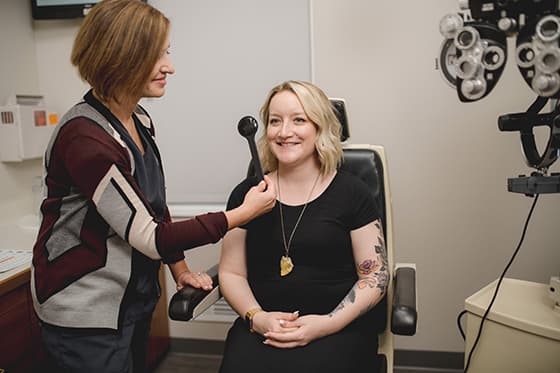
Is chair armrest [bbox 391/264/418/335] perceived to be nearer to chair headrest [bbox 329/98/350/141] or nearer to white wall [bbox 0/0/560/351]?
chair headrest [bbox 329/98/350/141]

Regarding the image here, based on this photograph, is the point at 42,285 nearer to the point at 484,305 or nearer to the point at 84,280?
the point at 84,280

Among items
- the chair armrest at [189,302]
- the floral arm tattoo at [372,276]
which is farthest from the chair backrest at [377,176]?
the chair armrest at [189,302]

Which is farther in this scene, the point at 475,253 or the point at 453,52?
the point at 475,253

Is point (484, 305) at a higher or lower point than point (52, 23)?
lower

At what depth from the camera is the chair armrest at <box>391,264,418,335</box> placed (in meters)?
1.21

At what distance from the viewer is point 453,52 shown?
3.98 ft

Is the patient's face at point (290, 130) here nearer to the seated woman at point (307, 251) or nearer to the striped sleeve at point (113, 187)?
the seated woman at point (307, 251)

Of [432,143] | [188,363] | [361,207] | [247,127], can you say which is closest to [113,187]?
[247,127]

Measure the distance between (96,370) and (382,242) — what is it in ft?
2.77

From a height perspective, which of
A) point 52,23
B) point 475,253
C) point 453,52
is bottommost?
point 475,253

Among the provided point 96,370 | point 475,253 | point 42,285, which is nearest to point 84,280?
point 42,285

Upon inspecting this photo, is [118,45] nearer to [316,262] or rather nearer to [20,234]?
[316,262]

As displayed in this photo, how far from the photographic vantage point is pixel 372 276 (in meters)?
1.46

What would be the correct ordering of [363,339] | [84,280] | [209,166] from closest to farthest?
1. [84,280]
2. [363,339]
3. [209,166]
